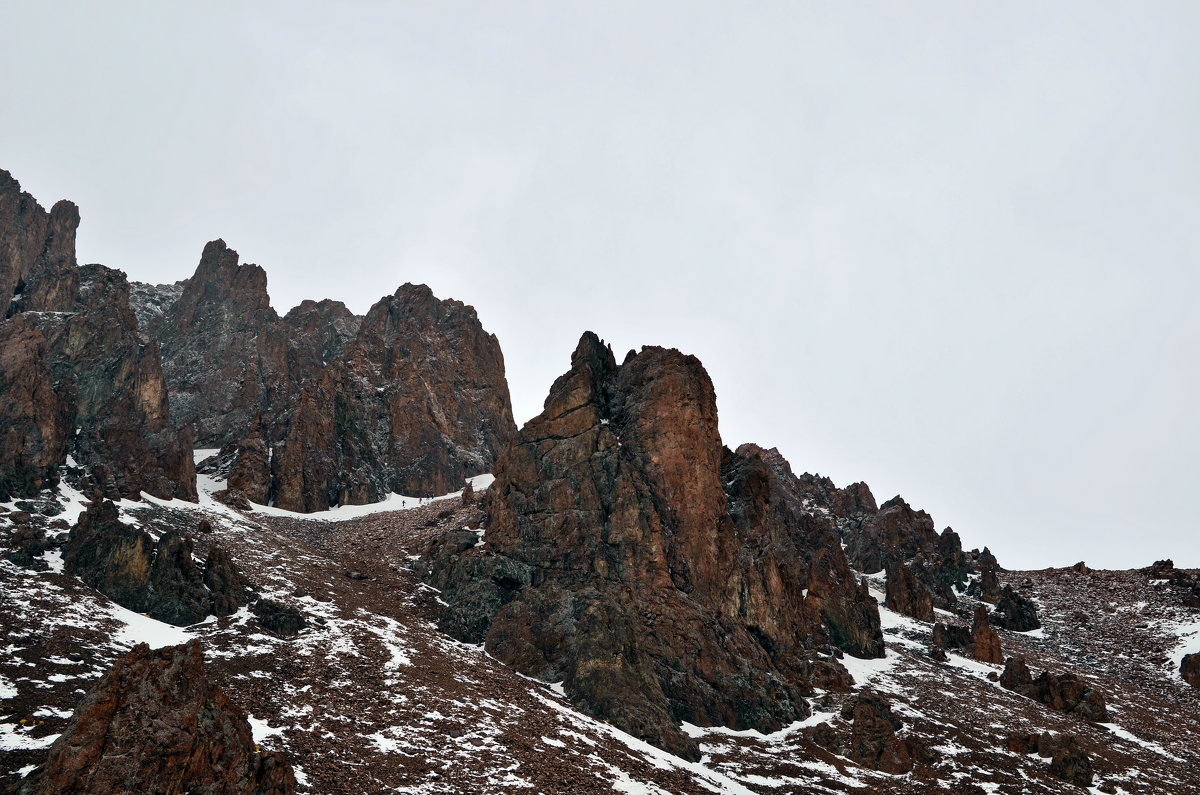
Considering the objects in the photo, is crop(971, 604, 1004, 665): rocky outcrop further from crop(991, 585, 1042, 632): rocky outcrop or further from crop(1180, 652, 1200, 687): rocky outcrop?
crop(991, 585, 1042, 632): rocky outcrop

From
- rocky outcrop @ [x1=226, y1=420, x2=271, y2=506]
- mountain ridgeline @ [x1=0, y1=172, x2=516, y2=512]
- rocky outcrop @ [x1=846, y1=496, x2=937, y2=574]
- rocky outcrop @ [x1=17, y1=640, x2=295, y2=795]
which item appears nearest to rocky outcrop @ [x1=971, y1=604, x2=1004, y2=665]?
rocky outcrop @ [x1=846, y1=496, x2=937, y2=574]

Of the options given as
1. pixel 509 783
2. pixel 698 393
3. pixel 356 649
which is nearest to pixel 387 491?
pixel 698 393

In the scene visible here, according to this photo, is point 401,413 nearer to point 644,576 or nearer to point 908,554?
point 644,576

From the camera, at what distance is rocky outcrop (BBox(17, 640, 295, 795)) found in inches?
688

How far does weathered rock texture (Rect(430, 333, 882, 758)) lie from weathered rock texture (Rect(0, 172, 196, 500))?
110 feet

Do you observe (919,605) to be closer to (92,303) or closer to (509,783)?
(509,783)

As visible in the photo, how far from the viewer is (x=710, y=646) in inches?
1950

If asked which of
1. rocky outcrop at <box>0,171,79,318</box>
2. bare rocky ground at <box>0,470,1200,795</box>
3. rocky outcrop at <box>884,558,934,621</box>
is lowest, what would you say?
bare rocky ground at <box>0,470,1200,795</box>

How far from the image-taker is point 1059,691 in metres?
57.5

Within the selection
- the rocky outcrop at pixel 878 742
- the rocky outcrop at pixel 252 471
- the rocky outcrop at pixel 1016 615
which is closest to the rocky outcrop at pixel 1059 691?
the rocky outcrop at pixel 878 742

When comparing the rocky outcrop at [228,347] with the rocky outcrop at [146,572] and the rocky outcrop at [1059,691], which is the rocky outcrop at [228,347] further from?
the rocky outcrop at [1059,691]

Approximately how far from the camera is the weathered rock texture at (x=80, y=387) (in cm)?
5519

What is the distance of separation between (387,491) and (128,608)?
73.0 meters

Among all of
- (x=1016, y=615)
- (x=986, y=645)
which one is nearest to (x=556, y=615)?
(x=986, y=645)
